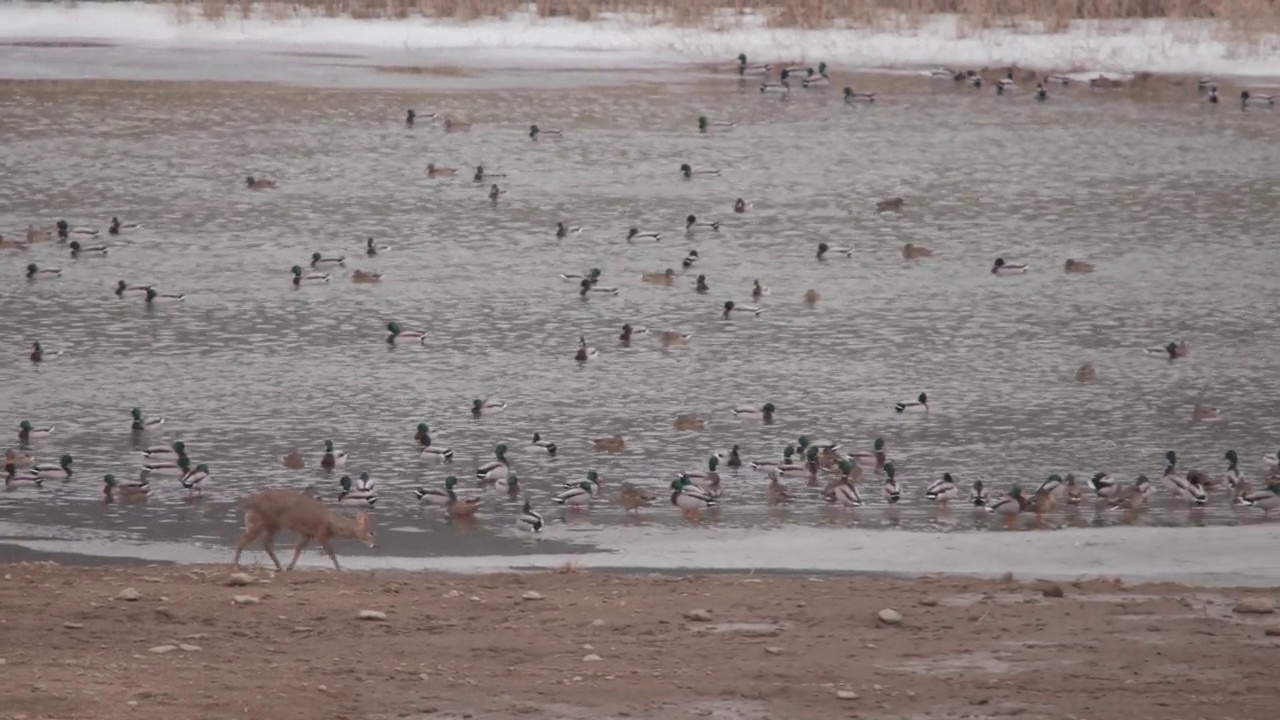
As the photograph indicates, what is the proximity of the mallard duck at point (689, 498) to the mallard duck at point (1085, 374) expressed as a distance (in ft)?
16.3

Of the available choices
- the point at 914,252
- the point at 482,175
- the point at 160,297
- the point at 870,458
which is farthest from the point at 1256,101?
the point at 870,458

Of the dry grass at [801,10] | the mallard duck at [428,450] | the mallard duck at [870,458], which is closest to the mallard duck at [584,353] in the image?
the mallard duck at [428,450]

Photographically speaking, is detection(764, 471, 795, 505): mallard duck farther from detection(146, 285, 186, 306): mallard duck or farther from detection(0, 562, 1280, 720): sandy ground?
detection(146, 285, 186, 306): mallard duck

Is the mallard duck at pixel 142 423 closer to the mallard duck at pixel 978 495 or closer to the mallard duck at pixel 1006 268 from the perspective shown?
the mallard duck at pixel 978 495

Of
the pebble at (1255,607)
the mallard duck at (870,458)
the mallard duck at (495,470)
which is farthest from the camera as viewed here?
the mallard duck at (870,458)

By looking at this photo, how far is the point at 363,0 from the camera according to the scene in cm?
4131

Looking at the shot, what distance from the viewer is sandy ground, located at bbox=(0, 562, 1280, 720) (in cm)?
823

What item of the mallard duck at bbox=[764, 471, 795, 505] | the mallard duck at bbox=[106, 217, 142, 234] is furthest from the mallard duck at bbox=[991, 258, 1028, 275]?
the mallard duck at bbox=[106, 217, 142, 234]

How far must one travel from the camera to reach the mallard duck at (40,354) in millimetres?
18625

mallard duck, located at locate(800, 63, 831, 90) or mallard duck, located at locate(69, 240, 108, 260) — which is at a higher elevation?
mallard duck, located at locate(800, 63, 831, 90)

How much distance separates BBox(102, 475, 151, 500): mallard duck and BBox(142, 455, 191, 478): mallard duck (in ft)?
0.41

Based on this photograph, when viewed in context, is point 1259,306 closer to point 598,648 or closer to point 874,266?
point 874,266

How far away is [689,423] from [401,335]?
4012 millimetres

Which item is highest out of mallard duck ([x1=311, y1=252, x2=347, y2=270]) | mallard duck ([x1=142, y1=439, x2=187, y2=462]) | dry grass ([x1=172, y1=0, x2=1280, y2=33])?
dry grass ([x1=172, y1=0, x2=1280, y2=33])
